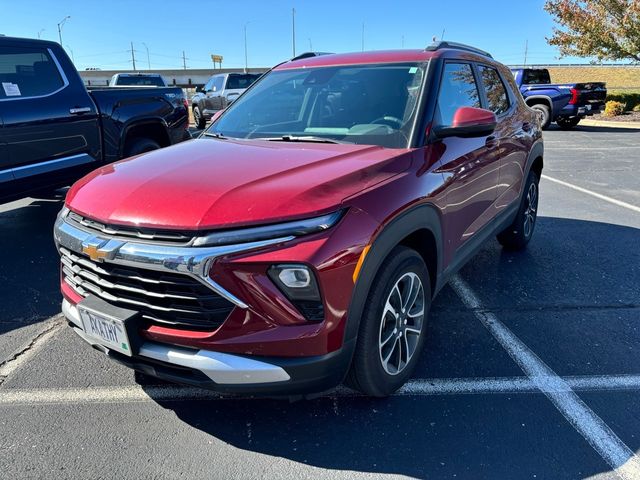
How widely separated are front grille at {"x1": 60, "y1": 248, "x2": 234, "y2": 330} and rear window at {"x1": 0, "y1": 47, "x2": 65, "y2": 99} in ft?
11.9

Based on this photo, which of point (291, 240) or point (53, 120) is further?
point (53, 120)

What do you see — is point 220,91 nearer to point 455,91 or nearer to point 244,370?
point 455,91

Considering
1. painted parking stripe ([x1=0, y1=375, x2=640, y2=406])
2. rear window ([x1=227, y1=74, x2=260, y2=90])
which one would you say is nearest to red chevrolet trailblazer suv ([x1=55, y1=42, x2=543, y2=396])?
painted parking stripe ([x1=0, y1=375, x2=640, y2=406])

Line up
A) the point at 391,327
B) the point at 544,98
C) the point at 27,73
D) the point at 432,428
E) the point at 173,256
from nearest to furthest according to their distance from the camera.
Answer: the point at 173,256 → the point at 432,428 → the point at 391,327 → the point at 27,73 → the point at 544,98

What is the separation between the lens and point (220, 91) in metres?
17.7

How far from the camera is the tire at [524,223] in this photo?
16.1 ft

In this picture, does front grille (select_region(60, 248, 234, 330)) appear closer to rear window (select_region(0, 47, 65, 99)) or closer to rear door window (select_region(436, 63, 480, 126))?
rear door window (select_region(436, 63, 480, 126))

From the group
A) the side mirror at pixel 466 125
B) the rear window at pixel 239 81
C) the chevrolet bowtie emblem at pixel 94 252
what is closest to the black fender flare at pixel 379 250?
the side mirror at pixel 466 125

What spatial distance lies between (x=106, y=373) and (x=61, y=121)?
3384mm

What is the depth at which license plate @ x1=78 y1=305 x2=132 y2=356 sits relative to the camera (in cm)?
218

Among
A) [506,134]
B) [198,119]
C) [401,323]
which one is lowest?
[198,119]

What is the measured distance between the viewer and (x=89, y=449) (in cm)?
240

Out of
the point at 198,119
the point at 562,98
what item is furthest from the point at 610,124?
the point at 198,119

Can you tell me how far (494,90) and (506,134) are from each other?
43 centimetres
